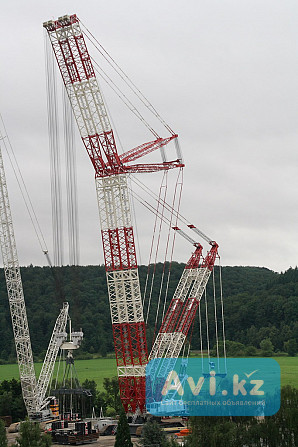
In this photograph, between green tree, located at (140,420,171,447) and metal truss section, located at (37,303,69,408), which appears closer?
green tree, located at (140,420,171,447)

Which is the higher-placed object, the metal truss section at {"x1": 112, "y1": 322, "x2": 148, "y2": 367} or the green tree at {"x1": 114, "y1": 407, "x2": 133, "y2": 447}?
the metal truss section at {"x1": 112, "y1": 322, "x2": 148, "y2": 367}

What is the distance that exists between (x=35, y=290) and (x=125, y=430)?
13778 centimetres

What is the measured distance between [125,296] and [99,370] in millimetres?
80219

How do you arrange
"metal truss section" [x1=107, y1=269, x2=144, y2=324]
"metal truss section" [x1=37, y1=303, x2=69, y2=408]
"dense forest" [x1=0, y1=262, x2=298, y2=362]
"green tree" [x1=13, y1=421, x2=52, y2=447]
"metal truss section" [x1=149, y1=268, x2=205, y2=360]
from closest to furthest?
"green tree" [x1=13, y1=421, x2=52, y2=447] < "metal truss section" [x1=107, y1=269, x2=144, y2=324] < "metal truss section" [x1=37, y1=303, x2=69, y2=408] < "metal truss section" [x1=149, y1=268, x2=205, y2=360] < "dense forest" [x1=0, y1=262, x2=298, y2=362]

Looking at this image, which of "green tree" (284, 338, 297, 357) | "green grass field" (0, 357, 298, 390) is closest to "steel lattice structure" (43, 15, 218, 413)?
"green grass field" (0, 357, 298, 390)

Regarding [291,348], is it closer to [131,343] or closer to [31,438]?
[131,343]

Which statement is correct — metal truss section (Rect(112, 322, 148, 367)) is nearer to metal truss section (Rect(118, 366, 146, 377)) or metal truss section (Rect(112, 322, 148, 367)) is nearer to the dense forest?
metal truss section (Rect(118, 366, 146, 377))

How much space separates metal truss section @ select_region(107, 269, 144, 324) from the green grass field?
58605 mm

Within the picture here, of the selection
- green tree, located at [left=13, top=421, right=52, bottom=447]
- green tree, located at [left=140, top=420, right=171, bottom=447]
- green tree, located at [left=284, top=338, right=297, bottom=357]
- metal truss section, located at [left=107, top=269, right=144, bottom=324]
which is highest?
metal truss section, located at [left=107, top=269, right=144, bottom=324]

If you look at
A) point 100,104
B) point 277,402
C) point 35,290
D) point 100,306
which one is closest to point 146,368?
point 277,402

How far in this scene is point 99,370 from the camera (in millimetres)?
155250

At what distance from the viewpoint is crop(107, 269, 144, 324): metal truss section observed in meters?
78.4

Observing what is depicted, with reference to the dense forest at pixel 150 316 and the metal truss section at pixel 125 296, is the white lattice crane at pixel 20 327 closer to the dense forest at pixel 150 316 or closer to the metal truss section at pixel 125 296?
the metal truss section at pixel 125 296

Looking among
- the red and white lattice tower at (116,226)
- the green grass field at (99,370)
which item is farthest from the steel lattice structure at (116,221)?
the green grass field at (99,370)
